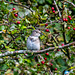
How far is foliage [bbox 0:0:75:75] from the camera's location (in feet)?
6.46

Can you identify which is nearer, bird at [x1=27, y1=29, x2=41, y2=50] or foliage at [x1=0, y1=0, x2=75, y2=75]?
foliage at [x1=0, y1=0, x2=75, y2=75]

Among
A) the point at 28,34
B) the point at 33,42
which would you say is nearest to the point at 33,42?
the point at 33,42

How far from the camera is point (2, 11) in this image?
90.0 inches

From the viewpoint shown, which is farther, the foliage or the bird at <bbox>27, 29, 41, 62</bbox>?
the bird at <bbox>27, 29, 41, 62</bbox>

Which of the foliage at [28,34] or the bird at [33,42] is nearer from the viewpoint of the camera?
the foliage at [28,34]

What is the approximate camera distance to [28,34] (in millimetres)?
2396

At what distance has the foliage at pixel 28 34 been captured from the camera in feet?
6.46

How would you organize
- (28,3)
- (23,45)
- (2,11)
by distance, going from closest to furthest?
(2,11)
(23,45)
(28,3)

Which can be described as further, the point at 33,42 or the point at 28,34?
the point at 28,34

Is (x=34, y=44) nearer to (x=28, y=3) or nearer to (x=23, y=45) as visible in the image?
(x=23, y=45)

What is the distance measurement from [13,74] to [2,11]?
1.08 meters

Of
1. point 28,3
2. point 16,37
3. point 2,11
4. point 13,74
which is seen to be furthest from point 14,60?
point 28,3

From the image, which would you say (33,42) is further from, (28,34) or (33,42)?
(28,34)

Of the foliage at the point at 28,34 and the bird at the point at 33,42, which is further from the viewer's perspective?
the bird at the point at 33,42
